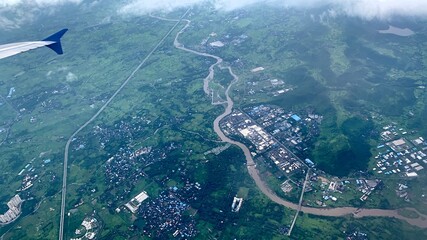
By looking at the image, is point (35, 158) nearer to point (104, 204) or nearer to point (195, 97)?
point (104, 204)

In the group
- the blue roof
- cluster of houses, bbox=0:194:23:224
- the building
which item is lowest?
cluster of houses, bbox=0:194:23:224

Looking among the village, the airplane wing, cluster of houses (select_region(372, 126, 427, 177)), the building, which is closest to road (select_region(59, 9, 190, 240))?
the building

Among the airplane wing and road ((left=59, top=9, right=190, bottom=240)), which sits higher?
the airplane wing

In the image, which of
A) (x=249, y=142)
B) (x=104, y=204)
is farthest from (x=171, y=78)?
(x=104, y=204)

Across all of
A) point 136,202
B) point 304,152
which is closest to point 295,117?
point 304,152

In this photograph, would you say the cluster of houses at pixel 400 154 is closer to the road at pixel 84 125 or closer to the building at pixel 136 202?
the building at pixel 136 202

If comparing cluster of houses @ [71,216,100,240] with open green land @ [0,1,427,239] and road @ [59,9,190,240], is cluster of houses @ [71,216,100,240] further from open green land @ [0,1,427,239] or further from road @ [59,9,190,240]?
road @ [59,9,190,240]

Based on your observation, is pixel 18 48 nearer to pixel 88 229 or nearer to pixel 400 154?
pixel 88 229

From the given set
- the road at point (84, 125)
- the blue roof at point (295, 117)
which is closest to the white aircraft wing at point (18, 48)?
the road at point (84, 125)

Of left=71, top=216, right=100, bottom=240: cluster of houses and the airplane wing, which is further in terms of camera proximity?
left=71, top=216, right=100, bottom=240: cluster of houses
